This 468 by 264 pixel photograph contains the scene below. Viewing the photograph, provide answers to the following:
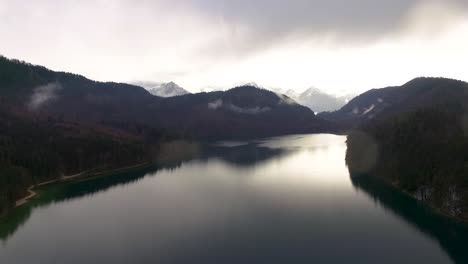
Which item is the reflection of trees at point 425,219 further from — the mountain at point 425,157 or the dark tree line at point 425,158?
the dark tree line at point 425,158

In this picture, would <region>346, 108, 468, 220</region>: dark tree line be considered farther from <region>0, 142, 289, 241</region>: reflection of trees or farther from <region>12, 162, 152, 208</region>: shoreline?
<region>12, 162, 152, 208</region>: shoreline

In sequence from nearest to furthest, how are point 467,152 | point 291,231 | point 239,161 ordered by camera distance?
point 291,231 < point 467,152 < point 239,161

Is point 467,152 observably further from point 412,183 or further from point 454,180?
point 412,183

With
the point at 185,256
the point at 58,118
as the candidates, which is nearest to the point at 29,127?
the point at 58,118

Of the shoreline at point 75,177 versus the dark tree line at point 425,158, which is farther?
the shoreline at point 75,177

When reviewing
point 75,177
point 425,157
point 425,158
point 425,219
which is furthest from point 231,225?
point 75,177

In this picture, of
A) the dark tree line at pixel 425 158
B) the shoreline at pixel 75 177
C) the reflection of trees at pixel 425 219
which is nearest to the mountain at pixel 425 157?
the dark tree line at pixel 425 158
